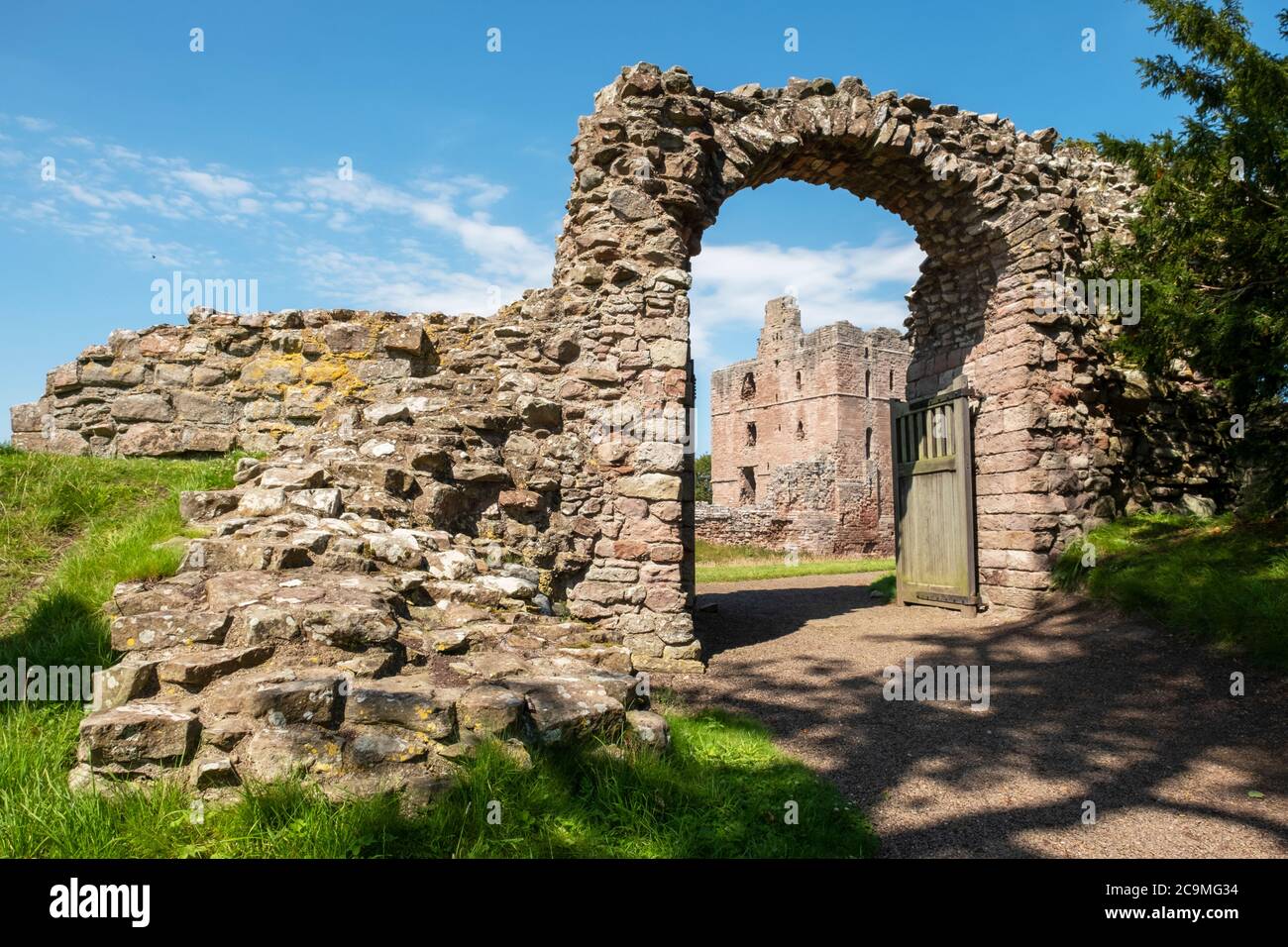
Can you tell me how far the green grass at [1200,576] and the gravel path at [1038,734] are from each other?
0.24m

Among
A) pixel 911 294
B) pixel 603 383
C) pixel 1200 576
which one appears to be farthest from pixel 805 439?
pixel 603 383

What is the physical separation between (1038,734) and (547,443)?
15.7ft

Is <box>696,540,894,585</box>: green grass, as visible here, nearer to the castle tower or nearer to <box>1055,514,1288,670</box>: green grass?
<box>1055,514,1288,670</box>: green grass

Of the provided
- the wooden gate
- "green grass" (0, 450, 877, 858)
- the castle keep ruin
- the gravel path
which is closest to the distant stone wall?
"green grass" (0, 450, 877, 858)

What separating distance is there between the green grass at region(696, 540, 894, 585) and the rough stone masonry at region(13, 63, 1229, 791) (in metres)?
7.08

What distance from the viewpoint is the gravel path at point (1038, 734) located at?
3998 mm

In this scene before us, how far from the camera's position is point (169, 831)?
284 centimetres

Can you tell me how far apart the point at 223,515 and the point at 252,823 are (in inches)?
131

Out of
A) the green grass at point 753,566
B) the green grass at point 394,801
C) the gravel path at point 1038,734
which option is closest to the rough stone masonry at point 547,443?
the green grass at point 394,801

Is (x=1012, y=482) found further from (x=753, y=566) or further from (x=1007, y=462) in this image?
(x=753, y=566)

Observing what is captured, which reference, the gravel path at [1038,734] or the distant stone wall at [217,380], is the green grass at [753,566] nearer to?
the gravel path at [1038,734]

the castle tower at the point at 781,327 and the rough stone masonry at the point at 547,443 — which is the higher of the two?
the castle tower at the point at 781,327

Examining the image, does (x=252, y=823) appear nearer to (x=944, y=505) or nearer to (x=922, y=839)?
(x=922, y=839)
